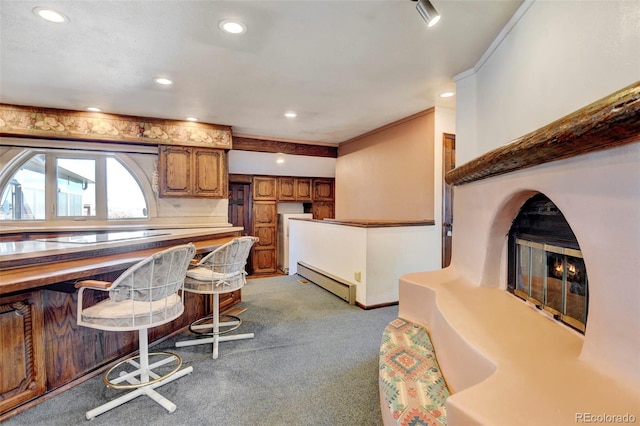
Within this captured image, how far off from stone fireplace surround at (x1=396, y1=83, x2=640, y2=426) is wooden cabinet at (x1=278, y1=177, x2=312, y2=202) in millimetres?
5511

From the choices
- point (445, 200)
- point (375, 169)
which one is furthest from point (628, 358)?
point (375, 169)

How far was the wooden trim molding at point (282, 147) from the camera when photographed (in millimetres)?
5203

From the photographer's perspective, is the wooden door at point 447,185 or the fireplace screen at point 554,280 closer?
the fireplace screen at point 554,280

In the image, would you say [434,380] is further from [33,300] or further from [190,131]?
[190,131]

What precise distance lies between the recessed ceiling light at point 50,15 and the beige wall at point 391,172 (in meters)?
3.54

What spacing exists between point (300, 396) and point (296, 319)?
133 cm

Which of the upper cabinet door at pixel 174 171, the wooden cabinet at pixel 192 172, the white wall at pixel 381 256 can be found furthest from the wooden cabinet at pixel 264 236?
the white wall at pixel 381 256

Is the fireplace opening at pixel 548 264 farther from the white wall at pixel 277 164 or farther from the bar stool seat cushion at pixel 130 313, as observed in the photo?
the white wall at pixel 277 164

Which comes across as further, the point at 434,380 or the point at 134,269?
the point at 134,269

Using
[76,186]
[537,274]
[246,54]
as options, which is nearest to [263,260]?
[76,186]

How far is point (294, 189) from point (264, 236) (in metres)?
1.27

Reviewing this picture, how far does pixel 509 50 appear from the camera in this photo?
2.07m

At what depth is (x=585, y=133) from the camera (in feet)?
2.92

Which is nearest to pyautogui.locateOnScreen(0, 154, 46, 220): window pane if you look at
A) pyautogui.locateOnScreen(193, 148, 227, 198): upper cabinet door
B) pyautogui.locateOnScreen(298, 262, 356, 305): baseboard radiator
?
pyautogui.locateOnScreen(193, 148, 227, 198): upper cabinet door
